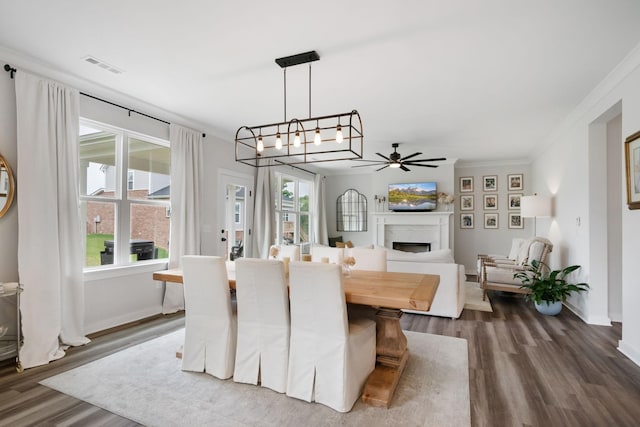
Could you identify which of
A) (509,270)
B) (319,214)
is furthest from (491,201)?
(319,214)

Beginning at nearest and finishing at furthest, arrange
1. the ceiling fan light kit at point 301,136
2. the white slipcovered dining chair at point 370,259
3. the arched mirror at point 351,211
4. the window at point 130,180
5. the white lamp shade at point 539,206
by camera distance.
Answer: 1. the ceiling fan light kit at point 301,136
2. the white slipcovered dining chair at point 370,259
3. the window at point 130,180
4. the white lamp shade at point 539,206
5. the arched mirror at point 351,211

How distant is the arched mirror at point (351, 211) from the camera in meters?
8.95

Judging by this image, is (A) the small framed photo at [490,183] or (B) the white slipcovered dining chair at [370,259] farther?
(A) the small framed photo at [490,183]

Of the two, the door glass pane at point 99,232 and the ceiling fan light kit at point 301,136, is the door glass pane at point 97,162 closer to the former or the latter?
the door glass pane at point 99,232

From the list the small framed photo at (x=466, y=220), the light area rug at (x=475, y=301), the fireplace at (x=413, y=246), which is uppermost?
the small framed photo at (x=466, y=220)

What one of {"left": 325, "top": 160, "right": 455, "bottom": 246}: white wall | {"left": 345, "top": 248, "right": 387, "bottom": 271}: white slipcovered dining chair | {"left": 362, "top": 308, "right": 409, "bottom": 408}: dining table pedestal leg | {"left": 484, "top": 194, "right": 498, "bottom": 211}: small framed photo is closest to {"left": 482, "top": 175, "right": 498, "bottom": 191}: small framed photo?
{"left": 484, "top": 194, "right": 498, "bottom": 211}: small framed photo

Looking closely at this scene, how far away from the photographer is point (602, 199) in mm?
3857

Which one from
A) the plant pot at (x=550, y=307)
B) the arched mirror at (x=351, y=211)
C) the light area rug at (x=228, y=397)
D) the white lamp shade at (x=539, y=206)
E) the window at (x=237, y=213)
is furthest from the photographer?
the arched mirror at (x=351, y=211)

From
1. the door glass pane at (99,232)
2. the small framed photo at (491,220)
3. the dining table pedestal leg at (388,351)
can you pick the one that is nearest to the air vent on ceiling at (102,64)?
the door glass pane at (99,232)

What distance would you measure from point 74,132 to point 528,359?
4.77 meters

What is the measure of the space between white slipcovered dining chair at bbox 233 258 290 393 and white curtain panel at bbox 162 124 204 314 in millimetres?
Result: 2257

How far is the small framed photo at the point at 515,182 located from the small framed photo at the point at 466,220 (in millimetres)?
1036

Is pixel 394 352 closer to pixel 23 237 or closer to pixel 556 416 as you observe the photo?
pixel 556 416

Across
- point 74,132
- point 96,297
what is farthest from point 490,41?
point 96,297
